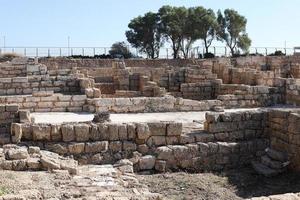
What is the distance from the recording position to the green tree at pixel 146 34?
Result: 2313 inches

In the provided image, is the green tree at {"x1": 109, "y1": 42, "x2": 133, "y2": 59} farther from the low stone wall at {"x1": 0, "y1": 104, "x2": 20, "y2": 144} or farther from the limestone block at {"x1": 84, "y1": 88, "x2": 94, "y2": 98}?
the low stone wall at {"x1": 0, "y1": 104, "x2": 20, "y2": 144}

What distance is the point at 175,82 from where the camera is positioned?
85.4 ft

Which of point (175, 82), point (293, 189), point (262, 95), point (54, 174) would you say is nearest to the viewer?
point (54, 174)

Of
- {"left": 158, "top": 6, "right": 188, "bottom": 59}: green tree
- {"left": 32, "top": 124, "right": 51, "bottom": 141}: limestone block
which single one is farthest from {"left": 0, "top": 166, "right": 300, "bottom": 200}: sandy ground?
{"left": 158, "top": 6, "right": 188, "bottom": 59}: green tree

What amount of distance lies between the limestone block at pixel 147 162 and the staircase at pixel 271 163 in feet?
9.11

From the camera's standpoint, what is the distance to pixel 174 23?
56.8m

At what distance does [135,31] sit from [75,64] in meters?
21.8

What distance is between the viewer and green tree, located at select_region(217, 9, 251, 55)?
2466 inches

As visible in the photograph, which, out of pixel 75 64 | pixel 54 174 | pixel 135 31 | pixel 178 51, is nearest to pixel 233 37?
pixel 178 51

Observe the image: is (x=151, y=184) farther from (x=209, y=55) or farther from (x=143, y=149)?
(x=209, y=55)

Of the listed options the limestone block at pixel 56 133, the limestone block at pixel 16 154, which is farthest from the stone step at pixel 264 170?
the limestone block at pixel 16 154

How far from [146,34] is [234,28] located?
1211cm

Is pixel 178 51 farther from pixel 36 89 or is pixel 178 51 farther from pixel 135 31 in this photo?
pixel 36 89

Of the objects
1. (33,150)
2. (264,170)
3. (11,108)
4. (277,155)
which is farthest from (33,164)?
(277,155)
